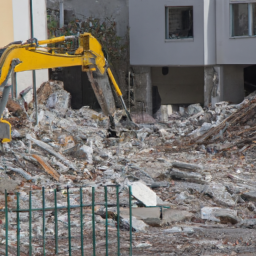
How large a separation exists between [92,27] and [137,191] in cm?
1164

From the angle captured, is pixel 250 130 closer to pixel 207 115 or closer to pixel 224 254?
pixel 207 115

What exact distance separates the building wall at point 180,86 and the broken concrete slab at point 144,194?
13013 millimetres

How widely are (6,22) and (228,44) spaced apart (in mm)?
7950

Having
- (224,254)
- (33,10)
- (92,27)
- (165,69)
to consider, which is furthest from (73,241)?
(165,69)

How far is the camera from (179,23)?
1975 centimetres

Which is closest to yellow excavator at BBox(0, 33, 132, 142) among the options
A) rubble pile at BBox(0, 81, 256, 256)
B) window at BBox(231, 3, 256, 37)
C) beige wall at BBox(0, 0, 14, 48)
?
rubble pile at BBox(0, 81, 256, 256)

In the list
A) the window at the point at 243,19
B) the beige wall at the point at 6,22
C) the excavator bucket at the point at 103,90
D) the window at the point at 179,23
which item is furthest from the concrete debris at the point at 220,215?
the window at the point at 179,23

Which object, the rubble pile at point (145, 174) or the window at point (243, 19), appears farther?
the window at point (243, 19)

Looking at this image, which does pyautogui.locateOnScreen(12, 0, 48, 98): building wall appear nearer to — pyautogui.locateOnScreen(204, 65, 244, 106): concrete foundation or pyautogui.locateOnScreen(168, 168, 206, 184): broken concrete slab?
pyautogui.locateOnScreen(204, 65, 244, 106): concrete foundation

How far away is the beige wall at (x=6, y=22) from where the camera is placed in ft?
52.8

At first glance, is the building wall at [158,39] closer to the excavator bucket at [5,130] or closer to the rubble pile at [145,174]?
the rubble pile at [145,174]

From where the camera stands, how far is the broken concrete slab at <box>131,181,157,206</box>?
9.31m

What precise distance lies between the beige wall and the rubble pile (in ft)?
7.20

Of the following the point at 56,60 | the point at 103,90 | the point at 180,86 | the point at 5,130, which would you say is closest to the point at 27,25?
the point at 103,90
